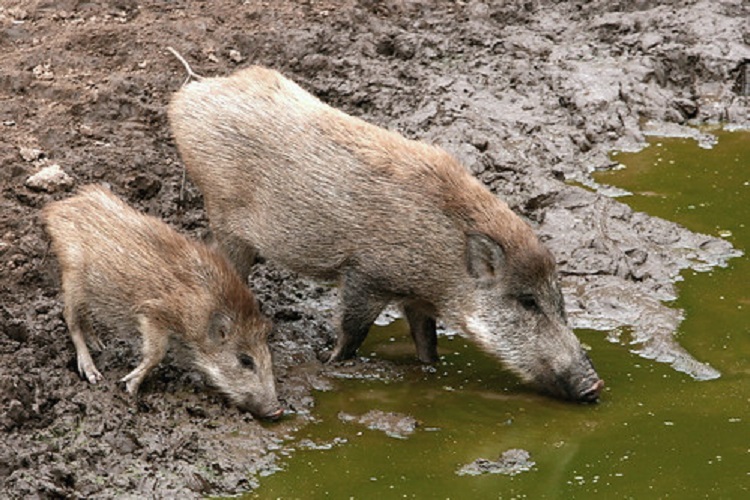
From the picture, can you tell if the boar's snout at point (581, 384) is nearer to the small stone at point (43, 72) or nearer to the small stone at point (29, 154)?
the small stone at point (29, 154)

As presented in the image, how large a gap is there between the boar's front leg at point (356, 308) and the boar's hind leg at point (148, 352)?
1.06 metres

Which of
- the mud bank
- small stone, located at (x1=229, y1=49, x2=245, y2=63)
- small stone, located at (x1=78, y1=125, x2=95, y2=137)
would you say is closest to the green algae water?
the mud bank

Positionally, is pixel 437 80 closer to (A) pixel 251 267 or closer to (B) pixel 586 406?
(A) pixel 251 267

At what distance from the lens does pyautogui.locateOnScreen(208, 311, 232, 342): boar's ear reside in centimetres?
734

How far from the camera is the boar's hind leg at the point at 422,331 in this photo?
7977mm

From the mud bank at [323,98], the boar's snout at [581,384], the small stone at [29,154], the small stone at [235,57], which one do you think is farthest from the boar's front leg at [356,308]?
the small stone at [235,57]

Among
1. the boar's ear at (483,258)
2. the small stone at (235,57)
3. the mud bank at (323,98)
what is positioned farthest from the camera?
the small stone at (235,57)

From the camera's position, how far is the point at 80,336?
296 inches

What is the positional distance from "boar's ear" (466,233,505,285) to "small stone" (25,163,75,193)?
2.56m

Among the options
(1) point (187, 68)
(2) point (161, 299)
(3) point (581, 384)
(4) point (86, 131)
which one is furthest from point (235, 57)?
(3) point (581, 384)

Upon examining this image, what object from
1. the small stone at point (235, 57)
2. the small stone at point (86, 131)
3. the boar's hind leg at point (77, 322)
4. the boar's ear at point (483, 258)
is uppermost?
the boar's ear at point (483, 258)

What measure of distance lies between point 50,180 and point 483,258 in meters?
2.70

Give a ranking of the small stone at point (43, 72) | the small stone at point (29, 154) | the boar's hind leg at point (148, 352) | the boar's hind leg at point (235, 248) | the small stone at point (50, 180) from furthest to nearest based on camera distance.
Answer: the small stone at point (43, 72) < the small stone at point (29, 154) < the small stone at point (50, 180) < the boar's hind leg at point (235, 248) < the boar's hind leg at point (148, 352)

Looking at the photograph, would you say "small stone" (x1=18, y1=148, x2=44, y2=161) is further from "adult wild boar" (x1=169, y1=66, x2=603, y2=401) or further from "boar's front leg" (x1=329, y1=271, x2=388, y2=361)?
"boar's front leg" (x1=329, y1=271, x2=388, y2=361)
